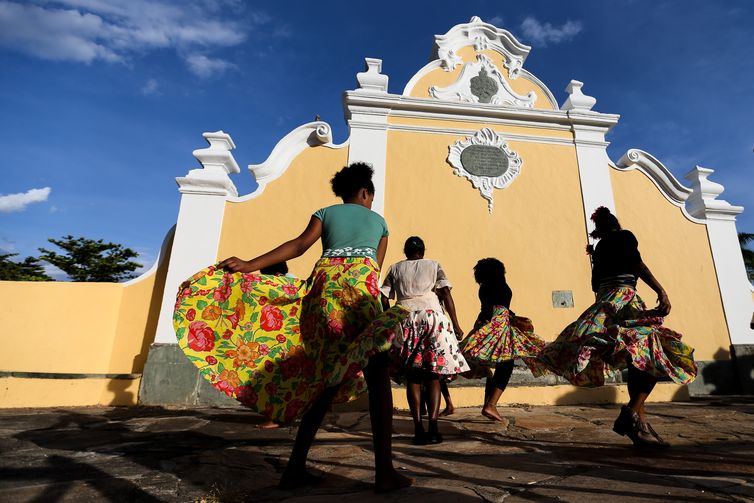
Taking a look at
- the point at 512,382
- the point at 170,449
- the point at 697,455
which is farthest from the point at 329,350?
the point at 512,382

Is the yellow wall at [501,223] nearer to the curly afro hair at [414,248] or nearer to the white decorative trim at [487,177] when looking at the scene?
the white decorative trim at [487,177]

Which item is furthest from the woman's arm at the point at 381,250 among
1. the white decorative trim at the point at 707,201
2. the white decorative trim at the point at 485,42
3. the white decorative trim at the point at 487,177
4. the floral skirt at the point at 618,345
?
the white decorative trim at the point at 707,201

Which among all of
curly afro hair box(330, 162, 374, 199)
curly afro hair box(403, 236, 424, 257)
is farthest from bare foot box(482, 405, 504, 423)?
curly afro hair box(330, 162, 374, 199)

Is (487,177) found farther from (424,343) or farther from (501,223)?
(424,343)

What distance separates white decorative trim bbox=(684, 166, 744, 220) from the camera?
21.8ft

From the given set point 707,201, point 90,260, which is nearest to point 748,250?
point 707,201

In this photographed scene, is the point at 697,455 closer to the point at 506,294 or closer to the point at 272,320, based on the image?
the point at 506,294

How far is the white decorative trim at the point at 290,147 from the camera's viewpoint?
6086 millimetres

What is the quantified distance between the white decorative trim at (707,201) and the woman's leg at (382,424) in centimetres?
723

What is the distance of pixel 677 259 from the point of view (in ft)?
21.2

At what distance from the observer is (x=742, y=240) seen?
1950 cm

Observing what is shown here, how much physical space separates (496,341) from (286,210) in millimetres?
3618

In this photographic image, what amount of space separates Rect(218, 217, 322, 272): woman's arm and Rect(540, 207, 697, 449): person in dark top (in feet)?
6.59

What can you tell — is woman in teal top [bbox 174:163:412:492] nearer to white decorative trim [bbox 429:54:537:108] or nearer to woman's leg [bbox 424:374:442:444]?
woman's leg [bbox 424:374:442:444]
